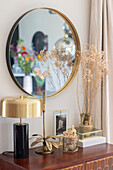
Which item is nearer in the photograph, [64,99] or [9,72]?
[9,72]

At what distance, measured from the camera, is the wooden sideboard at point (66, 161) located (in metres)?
1.91

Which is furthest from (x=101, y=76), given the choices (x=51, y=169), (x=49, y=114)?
(x=51, y=169)

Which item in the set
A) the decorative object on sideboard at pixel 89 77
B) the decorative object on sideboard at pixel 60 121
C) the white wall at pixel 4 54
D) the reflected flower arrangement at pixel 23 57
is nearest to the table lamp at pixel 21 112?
the white wall at pixel 4 54

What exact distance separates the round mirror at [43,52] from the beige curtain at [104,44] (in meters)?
0.22

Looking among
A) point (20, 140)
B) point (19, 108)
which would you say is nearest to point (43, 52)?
point (19, 108)

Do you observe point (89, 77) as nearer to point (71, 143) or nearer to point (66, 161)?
point (71, 143)

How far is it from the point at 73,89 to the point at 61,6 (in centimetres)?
78

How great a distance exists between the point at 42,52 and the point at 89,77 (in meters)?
0.52

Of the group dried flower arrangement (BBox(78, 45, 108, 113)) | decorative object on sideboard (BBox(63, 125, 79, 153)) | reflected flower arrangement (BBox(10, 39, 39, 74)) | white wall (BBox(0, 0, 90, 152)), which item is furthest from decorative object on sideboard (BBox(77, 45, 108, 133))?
reflected flower arrangement (BBox(10, 39, 39, 74))

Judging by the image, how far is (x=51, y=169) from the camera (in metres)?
1.85

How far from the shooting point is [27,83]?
2303 millimetres

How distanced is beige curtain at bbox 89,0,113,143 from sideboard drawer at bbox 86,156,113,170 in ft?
1.43

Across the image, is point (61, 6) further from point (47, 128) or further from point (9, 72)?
point (47, 128)

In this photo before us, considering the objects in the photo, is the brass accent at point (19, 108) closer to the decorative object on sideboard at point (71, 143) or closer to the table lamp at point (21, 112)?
the table lamp at point (21, 112)
